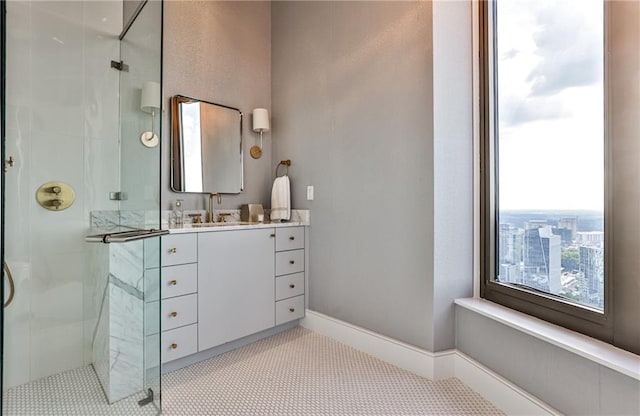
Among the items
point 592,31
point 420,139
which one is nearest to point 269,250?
point 420,139

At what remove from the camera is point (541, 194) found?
175 cm

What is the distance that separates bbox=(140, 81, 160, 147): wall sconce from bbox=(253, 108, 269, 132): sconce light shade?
4.18 feet

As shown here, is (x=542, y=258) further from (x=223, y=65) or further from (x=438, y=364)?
(x=223, y=65)

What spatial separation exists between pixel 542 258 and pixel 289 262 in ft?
5.42

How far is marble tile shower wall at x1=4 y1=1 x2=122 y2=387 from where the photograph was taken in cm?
184

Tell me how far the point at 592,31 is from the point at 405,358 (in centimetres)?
188

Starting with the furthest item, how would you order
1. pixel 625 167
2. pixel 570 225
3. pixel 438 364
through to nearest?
pixel 438 364 < pixel 570 225 < pixel 625 167

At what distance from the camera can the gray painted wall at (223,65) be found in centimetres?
256

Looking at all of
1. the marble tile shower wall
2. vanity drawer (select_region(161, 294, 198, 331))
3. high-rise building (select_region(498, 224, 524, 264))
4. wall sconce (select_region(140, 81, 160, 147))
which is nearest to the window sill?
high-rise building (select_region(498, 224, 524, 264))

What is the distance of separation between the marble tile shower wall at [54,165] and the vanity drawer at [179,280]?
35 centimetres

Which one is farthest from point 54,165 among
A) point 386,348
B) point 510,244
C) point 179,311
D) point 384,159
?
point 510,244

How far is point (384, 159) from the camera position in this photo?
2273mm

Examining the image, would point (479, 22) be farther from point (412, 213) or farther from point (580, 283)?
point (580, 283)

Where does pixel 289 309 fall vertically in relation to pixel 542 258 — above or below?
below
